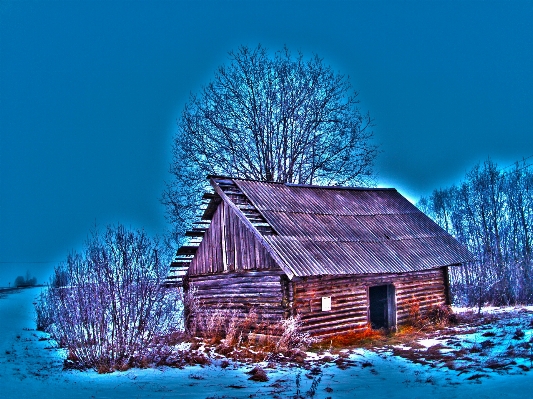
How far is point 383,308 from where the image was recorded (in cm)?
1997

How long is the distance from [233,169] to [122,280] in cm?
1365

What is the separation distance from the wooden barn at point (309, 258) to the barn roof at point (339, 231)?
0.05 metres

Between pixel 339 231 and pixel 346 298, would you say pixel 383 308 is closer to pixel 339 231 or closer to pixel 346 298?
pixel 339 231

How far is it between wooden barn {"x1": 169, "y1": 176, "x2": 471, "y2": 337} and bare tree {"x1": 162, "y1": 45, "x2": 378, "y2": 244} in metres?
5.27

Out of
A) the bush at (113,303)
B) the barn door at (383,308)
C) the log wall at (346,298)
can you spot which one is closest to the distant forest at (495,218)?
the barn door at (383,308)

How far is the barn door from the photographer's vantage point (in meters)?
16.5

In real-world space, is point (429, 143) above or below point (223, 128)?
above

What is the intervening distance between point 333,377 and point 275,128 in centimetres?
1651

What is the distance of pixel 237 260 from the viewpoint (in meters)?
15.4

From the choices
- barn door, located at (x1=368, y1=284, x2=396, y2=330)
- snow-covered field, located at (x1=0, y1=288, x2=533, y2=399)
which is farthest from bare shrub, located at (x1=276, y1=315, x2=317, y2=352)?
barn door, located at (x1=368, y1=284, x2=396, y2=330)

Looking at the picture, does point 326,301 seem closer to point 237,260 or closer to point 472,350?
point 237,260

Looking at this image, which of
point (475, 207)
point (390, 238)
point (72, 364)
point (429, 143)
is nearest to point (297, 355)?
point (72, 364)

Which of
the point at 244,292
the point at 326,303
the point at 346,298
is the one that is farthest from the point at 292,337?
the point at 346,298

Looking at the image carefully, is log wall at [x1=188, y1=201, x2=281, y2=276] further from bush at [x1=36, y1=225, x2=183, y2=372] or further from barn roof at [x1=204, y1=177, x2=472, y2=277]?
bush at [x1=36, y1=225, x2=183, y2=372]
